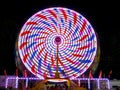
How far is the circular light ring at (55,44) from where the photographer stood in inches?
1186

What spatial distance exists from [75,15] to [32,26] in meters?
4.42

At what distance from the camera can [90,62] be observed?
30156 mm

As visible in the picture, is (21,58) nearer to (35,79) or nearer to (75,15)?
(35,79)

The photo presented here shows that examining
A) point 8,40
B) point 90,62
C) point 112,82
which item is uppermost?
point 8,40

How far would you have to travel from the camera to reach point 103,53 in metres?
38.1

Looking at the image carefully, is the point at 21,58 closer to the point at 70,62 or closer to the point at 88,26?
the point at 70,62

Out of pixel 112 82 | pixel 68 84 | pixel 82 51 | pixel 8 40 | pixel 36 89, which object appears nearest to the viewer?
pixel 36 89

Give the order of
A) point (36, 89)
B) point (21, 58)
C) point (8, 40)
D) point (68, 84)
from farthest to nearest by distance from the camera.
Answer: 1. point (8, 40)
2. point (21, 58)
3. point (68, 84)
4. point (36, 89)

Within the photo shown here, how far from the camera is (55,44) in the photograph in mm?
30328

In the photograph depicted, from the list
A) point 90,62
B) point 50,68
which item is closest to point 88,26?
point 90,62

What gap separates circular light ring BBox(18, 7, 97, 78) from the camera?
30125 millimetres

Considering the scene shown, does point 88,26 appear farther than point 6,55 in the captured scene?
No

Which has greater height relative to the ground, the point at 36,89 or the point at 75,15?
the point at 75,15

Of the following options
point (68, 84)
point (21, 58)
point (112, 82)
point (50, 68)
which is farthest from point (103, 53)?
point (68, 84)
